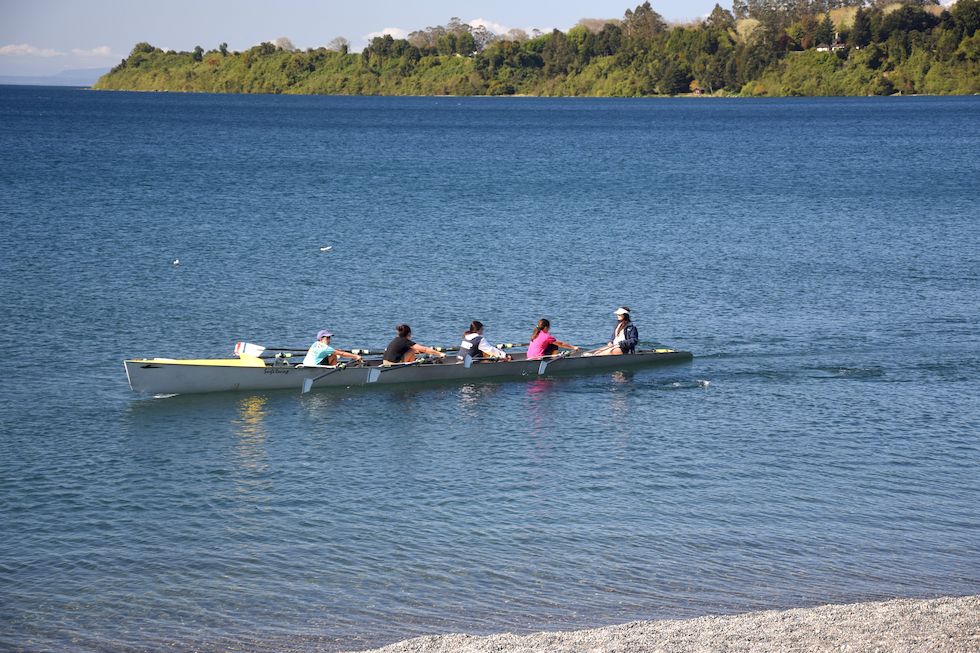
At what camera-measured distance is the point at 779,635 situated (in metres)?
12.9

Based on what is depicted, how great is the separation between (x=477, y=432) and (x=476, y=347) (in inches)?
165

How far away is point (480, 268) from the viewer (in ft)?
135

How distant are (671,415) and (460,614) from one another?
418 inches

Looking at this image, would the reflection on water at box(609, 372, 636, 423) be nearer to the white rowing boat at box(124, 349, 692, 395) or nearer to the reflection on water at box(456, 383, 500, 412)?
the white rowing boat at box(124, 349, 692, 395)

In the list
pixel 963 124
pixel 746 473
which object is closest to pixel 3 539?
pixel 746 473

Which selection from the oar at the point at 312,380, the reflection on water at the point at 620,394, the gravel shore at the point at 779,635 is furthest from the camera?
the oar at the point at 312,380

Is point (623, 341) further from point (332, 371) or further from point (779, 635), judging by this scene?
point (779, 635)

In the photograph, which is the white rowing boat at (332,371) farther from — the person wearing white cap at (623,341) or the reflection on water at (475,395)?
the reflection on water at (475,395)

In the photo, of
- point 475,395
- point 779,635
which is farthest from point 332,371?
point 779,635

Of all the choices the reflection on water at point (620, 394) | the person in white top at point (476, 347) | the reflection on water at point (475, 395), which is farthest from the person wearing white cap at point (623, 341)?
the reflection on water at point (475, 395)

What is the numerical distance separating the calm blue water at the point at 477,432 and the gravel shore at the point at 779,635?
0.87m

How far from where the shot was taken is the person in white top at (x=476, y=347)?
87.2 feet

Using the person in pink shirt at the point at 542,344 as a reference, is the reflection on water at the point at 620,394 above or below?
below

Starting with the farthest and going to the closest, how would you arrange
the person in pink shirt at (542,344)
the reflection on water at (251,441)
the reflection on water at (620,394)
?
the person in pink shirt at (542,344) < the reflection on water at (620,394) < the reflection on water at (251,441)
